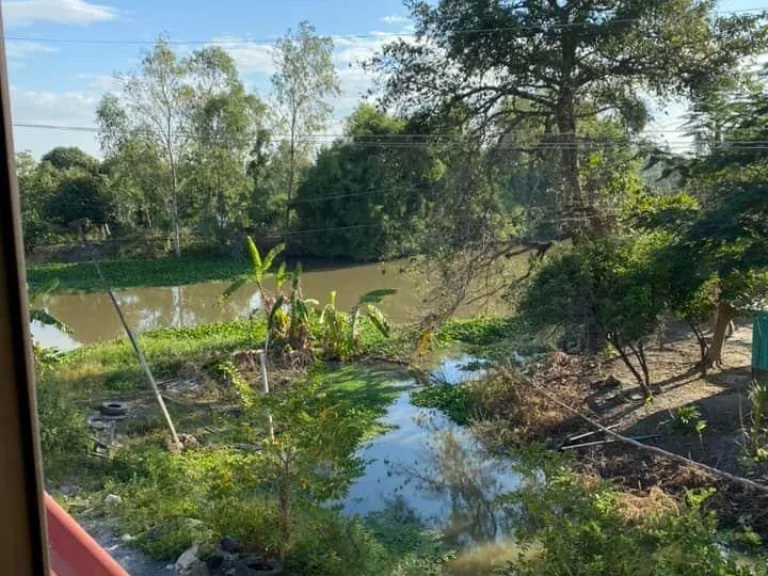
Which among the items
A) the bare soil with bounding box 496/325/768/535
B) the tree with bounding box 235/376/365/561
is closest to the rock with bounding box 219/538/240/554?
the tree with bounding box 235/376/365/561

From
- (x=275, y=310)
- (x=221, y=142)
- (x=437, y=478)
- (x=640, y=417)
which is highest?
(x=221, y=142)

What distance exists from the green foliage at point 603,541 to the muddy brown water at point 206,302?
2686 millimetres

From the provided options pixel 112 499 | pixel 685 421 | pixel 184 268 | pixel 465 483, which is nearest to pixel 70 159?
pixel 112 499

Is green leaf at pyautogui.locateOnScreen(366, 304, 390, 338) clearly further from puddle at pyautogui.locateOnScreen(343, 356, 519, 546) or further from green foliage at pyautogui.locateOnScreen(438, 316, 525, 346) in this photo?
puddle at pyautogui.locateOnScreen(343, 356, 519, 546)

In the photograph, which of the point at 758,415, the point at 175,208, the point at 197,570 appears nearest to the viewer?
the point at 197,570

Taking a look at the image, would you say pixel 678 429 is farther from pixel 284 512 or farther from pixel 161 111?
pixel 161 111

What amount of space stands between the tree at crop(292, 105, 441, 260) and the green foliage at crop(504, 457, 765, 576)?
9.29 feet

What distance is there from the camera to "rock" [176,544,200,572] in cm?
211

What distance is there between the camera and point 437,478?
10.2ft

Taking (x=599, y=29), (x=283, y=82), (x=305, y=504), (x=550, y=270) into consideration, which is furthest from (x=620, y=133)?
(x=305, y=504)

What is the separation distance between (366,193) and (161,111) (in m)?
1.95

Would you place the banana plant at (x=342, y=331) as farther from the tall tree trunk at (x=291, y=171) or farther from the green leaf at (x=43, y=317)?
the green leaf at (x=43, y=317)

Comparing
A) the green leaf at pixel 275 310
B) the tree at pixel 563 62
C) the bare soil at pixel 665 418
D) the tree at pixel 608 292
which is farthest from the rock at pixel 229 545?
the tree at pixel 563 62

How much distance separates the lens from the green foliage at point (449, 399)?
151 inches
